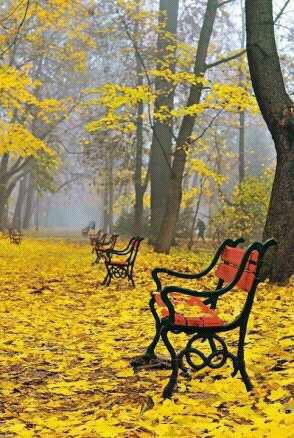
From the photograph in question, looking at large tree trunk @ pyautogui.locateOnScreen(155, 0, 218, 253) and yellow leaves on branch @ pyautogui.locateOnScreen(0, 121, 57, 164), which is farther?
yellow leaves on branch @ pyautogui.locateOnScreen(0, 121, 57, 164)

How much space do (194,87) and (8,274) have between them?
6.83m

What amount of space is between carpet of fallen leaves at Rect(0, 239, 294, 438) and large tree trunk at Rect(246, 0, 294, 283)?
565 millimetres

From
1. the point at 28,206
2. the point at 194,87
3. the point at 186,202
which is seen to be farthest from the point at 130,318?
the point at 28,206

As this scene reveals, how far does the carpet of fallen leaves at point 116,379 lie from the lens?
3.67 m

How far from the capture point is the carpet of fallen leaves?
3674 mm

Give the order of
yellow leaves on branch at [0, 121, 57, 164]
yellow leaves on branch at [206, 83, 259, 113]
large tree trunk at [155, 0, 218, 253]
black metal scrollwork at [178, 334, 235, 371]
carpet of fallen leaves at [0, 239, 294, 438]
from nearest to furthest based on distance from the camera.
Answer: carpet of fallen leaves at [0, 239, 294, 438]
black metal scrollwork at [178, 334, 235, 371]
yellow leaves on branch at [206, 83, 259, 113]
large tree trunk at [155, 0, 218, 253]
yellow leaves on branch at [0, 121, 57, 164]

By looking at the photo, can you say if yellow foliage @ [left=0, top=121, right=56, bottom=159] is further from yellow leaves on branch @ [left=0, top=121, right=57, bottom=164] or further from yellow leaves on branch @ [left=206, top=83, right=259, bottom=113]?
yellow leaves on branch @ [left=206, top=83, right=259, bottom=113]

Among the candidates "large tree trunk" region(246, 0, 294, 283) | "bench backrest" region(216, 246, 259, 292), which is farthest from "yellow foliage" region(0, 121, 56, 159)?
"bench backrest" region(216, 246, 259, 292)

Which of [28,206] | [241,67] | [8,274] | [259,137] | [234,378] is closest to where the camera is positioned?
[234,378]

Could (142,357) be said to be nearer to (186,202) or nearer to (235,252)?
(235,252)

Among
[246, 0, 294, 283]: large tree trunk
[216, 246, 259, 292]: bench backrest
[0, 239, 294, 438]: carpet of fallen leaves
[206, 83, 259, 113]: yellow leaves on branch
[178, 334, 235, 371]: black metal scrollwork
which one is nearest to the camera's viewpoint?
[0, 239, 294, 438]: carpet of fallen leaves

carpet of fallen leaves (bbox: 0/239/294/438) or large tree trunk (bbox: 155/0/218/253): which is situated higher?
large tree trunk (bbox: 155/0/218/253)

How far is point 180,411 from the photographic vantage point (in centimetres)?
392

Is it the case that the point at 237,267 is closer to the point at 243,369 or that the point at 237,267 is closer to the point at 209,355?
the point at 209,355
